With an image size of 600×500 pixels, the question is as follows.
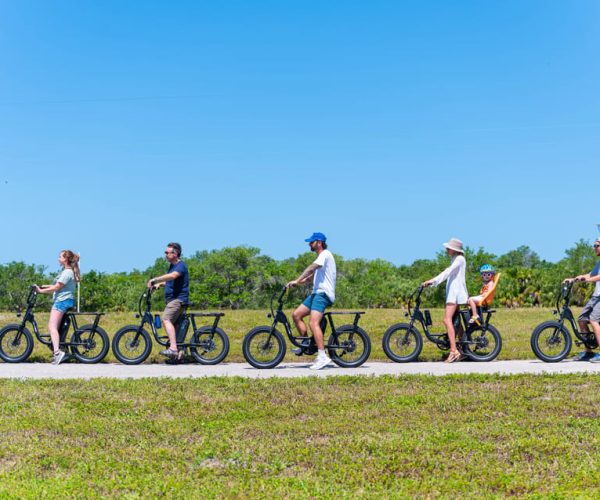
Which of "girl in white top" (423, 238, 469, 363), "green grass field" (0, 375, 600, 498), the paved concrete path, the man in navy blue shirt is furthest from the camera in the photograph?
"girl in white top" (423, 238, 469, 363)

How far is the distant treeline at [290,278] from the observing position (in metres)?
45.1

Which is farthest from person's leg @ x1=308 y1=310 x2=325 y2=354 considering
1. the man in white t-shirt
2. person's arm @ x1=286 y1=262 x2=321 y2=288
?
person's arm @ x1=286 y1=262 x2=321 y2=288

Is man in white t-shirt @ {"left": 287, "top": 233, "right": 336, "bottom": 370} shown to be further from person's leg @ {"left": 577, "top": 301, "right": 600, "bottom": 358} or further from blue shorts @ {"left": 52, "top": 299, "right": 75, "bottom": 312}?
person's leg @ {"left": 577, "top": 301, "right": 600, "bottom": 358}

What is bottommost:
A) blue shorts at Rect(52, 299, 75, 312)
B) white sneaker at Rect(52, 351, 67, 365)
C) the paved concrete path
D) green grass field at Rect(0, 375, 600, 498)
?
green grass field at Rect(0, 375, 600, 498)

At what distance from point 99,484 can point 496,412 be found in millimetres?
4199

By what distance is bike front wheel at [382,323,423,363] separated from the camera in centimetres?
1280

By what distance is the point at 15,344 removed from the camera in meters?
13.3

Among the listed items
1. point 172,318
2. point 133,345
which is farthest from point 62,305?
point 172,318

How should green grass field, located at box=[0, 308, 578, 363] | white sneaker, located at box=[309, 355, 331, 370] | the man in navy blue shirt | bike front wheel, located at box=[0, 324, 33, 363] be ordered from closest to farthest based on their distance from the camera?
white sneaker, located at box=[309, 355, 331, 370], the man in navy blue shirt, bike front wheel, located at box=[0, 324, 33, 363], green grass field, located at box=[0, 308, 578, 363]

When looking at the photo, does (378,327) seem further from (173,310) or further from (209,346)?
(173,310)

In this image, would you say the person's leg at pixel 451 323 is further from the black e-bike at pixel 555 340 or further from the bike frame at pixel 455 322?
the black e-bike at pixel 555 340

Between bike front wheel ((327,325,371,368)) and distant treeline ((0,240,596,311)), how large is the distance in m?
22.5

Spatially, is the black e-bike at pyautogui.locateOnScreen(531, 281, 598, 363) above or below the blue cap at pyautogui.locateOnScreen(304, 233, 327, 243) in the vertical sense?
below

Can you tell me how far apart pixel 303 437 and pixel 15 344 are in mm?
7528
